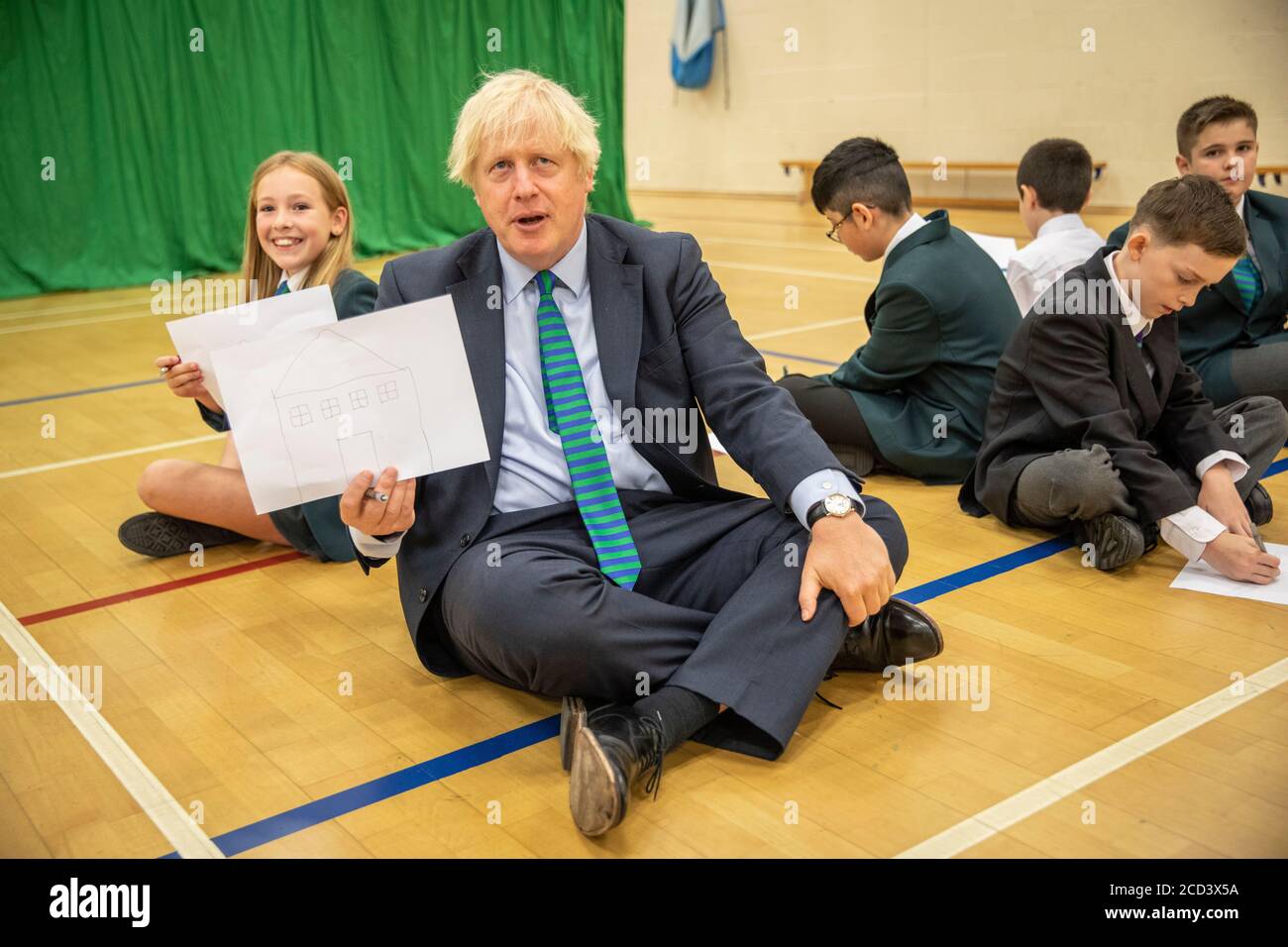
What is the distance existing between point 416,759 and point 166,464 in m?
1.37

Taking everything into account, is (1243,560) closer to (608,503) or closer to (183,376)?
(608,503)

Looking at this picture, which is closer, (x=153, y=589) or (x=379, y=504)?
(x=379, y=504)

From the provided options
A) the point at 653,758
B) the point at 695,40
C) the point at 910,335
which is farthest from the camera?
the point at 695,40

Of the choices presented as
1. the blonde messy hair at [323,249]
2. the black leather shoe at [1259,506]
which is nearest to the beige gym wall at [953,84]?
the black leather shoe at [1259,506]

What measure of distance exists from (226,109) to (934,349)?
603 centimetres

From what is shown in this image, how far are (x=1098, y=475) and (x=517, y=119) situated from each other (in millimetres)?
1480

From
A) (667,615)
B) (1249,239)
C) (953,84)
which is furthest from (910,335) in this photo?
(953,84)

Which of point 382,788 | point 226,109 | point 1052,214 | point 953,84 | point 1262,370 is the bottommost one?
point 382,788

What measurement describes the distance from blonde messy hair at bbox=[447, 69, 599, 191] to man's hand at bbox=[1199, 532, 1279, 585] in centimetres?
154

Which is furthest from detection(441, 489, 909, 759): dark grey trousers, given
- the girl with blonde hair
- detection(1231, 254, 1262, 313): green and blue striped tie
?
detection(1231, 254, 1262, 313): green and blue striped tie

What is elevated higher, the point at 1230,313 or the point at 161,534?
the point at 1230,313

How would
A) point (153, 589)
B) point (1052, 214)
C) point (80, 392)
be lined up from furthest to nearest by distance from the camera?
point (80, 392) → point (1052, 214) → point (153, 589)

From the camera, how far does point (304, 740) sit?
2.03 m

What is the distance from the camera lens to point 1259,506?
286 centimetres
